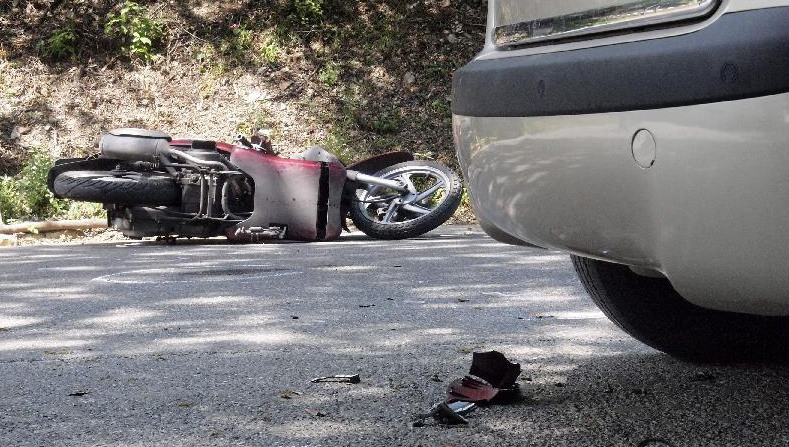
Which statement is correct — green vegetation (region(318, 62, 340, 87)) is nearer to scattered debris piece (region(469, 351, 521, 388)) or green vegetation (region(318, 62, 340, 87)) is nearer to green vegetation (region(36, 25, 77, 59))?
green vegetation (region(36, 25, 77, 59))

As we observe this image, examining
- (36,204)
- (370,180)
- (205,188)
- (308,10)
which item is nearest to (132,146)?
(205,188)

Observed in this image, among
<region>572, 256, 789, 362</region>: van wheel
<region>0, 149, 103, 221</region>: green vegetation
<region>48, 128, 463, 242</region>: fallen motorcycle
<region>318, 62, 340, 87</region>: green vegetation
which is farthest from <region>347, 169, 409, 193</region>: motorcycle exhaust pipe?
<region>572, 256, 789, 362</region>: van wheel

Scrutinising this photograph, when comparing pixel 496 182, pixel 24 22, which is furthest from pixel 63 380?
pixel 24 22

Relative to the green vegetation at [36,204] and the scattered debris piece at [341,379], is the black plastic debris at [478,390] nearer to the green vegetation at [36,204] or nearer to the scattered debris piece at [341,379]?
the scattered debris piece at [341,379]

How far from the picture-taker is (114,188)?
8500 mm

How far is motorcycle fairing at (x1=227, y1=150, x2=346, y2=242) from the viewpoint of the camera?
28.6 feet

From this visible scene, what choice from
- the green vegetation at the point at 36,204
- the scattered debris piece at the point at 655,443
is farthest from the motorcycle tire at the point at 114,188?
the scattered debris piece at the point at 655,443

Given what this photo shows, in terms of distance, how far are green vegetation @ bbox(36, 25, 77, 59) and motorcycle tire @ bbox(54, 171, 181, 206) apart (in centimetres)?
579

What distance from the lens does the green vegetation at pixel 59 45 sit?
550 inches

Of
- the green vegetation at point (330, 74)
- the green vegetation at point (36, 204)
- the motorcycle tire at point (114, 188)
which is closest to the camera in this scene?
the motorcycle tire at point (114, 188)

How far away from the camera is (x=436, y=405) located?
10.2 feet

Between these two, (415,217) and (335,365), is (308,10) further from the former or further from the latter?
(335,365)

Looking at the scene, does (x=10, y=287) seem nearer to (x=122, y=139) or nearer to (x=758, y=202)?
(x=122, y=139)

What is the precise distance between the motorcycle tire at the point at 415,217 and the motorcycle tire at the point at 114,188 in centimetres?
145
